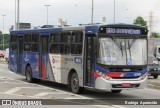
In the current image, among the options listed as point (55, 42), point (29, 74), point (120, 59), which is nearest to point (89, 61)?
point (120, 59)

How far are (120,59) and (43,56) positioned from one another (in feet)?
19.4

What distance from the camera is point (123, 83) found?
16016 millimetres

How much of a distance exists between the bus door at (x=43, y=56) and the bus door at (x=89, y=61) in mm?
4282

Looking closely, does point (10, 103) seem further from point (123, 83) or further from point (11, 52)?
point (11, 52)

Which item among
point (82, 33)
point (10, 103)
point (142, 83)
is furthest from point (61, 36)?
point (10, 103)

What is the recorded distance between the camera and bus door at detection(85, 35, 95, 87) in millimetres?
16484

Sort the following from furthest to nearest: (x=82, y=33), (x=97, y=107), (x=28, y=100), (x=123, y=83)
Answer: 1. (x=82, y=33)
2. (x=123, y=83)
3. (x=28, y=100)
4. (x=97, y=107)

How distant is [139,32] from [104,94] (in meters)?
2.95

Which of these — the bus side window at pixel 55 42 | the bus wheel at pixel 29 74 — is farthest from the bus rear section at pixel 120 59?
the bus wheel at pixel 29 74

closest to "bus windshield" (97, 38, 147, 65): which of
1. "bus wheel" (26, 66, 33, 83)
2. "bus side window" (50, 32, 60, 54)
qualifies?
"bus side window" (50, 32, 60, 54)

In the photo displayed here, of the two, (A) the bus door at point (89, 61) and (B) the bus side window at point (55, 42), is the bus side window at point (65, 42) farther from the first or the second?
(A) the bus door at point (89, 61)

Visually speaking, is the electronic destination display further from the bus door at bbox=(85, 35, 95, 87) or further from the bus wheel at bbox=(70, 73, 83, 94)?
the bus wheel at bbox=(70, 73, 83, 94)

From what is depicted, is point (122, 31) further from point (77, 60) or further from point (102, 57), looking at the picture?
point (77, 60)

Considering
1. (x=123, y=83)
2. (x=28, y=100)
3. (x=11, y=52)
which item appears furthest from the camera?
(x=11, y=52)
